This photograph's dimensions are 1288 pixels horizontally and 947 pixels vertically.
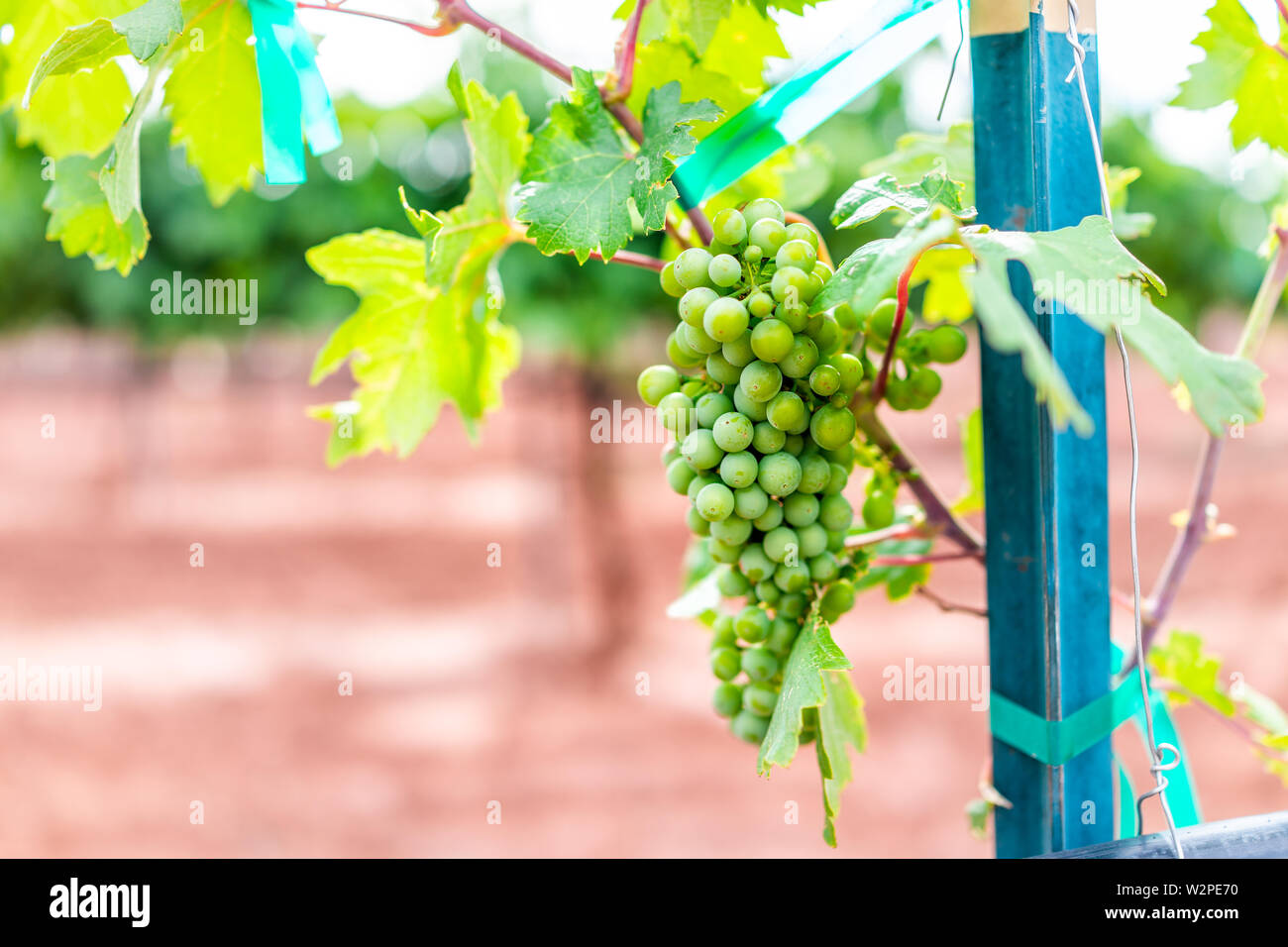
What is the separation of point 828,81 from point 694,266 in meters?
0.16

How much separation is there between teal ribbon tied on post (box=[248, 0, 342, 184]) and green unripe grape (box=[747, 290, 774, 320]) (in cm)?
32

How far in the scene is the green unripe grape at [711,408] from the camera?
0.64 meters

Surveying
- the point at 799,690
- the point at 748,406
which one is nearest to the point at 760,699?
the point at 799,690

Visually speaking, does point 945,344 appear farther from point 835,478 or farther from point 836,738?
point 836,738

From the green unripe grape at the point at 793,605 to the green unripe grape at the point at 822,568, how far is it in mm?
20

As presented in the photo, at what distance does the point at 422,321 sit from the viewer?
87cm

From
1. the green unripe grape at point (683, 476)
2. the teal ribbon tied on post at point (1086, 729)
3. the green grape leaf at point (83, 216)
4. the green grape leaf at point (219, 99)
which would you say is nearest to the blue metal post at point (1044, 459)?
the teal ribbon tied on post at point (1086, 729)

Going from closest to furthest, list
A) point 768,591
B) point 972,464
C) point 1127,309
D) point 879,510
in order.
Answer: point 1127,309, point 768,591, point 879,510, point 972,464

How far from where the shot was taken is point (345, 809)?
4.49 metres

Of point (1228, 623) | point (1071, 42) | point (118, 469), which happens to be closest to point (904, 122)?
point (1228, 623)

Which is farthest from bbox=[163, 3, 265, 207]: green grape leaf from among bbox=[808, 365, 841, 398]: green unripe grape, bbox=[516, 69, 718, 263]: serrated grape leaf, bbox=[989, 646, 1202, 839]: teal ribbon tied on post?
bbox=[989, 646, 1202, 839]: teal ribbon tied on post

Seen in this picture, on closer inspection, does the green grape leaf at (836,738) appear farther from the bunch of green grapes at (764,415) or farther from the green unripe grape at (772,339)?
the green unripe grape at (772,339)

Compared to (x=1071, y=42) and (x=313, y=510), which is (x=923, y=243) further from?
(x=313, y=510)

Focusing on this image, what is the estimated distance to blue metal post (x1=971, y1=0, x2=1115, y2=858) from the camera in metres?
0.65
